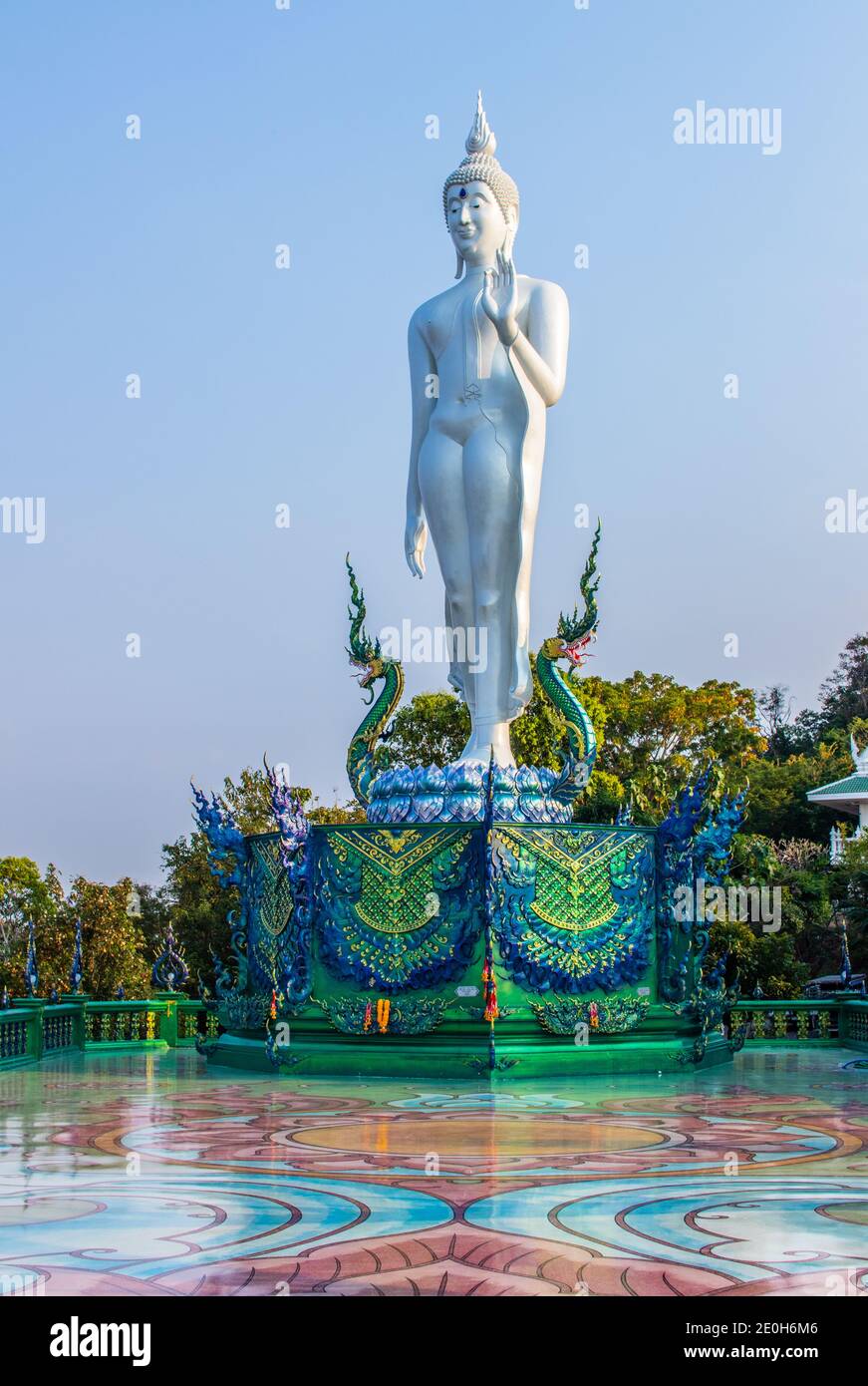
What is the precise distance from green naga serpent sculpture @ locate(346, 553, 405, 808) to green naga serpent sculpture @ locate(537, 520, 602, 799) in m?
1.43

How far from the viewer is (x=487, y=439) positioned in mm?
13656

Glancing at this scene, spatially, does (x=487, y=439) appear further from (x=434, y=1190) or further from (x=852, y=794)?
(x=852, y=794)

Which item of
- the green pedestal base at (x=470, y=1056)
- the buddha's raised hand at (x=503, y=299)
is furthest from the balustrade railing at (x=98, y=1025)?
the buddha's raised hand at (x=503, y=299)

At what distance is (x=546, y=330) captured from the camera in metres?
13.5

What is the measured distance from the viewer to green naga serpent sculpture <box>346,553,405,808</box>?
1410cm

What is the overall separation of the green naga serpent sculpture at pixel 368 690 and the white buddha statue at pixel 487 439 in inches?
27.2

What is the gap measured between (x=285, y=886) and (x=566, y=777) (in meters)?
2.60

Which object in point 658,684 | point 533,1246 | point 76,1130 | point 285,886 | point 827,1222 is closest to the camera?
point 533,1246

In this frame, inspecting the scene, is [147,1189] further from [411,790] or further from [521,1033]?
[411,790]

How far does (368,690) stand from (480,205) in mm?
4447

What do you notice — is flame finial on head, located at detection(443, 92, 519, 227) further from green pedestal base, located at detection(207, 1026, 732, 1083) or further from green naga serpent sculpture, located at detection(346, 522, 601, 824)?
green pedestal base, located at detection(207, 1026, 732, 1083)

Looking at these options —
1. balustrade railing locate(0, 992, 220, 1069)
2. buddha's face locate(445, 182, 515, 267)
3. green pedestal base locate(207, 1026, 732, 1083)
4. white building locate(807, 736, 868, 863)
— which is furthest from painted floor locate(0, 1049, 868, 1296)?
white building locate(807, 736, 868, 863)

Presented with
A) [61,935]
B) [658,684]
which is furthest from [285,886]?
[658,684]

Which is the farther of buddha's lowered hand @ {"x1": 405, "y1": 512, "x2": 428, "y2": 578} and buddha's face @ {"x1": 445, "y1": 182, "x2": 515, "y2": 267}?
buddha's lowered hand @ {"x1": 405, "y1": 512, "x2": 428, "y2": 578}
